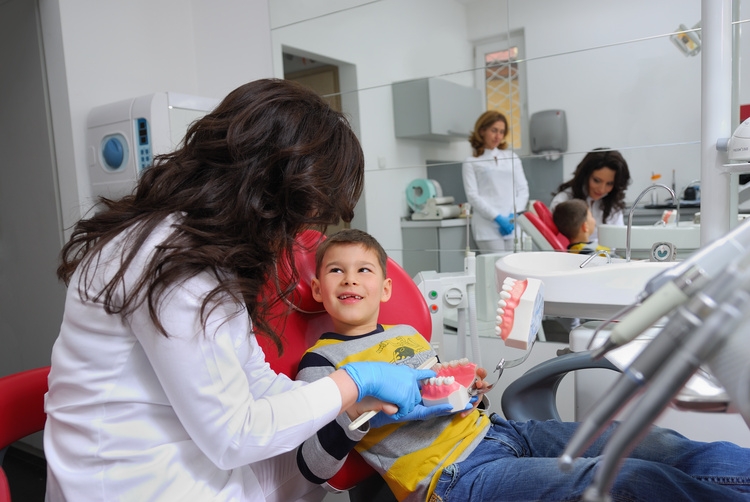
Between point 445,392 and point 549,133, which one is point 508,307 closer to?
point 445,392

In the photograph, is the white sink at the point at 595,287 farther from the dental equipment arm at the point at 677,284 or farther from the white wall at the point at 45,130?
the white wall at the point at 45,130

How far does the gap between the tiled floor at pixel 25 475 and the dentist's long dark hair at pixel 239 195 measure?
1.77 m

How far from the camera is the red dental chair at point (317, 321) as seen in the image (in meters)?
1.25

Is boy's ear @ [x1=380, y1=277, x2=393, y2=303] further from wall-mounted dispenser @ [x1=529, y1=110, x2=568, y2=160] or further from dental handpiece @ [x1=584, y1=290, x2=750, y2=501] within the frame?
wall-mounted dispenser @ [x1=529, y1=110, x2=568, y2=160]

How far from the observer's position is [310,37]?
2.90 meters

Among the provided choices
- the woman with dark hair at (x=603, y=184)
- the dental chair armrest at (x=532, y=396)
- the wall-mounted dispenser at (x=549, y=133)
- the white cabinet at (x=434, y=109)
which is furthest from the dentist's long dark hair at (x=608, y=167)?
the dental chair armrest at (x=532, y=396)

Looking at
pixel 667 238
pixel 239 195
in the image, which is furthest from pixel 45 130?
pixel 667 238

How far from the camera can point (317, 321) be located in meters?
1.45

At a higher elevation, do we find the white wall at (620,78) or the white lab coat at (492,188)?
the white wall at (620,78)

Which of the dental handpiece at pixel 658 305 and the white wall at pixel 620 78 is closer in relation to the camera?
the dental handpiece at pixel 658 305

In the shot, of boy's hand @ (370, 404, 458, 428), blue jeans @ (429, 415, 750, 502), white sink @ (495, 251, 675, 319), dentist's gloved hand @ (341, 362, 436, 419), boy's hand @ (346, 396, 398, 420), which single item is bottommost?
blue jeans @ (429, 415, 750, 502)

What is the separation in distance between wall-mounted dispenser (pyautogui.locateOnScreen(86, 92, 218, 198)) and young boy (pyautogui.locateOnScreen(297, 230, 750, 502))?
4.10ft

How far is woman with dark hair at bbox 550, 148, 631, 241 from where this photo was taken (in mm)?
2166

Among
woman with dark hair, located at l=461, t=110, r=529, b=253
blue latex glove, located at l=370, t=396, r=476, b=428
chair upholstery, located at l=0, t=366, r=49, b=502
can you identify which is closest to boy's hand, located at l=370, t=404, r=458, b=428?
blue latex glove, located at l=370, t=396, r=476, b=428
